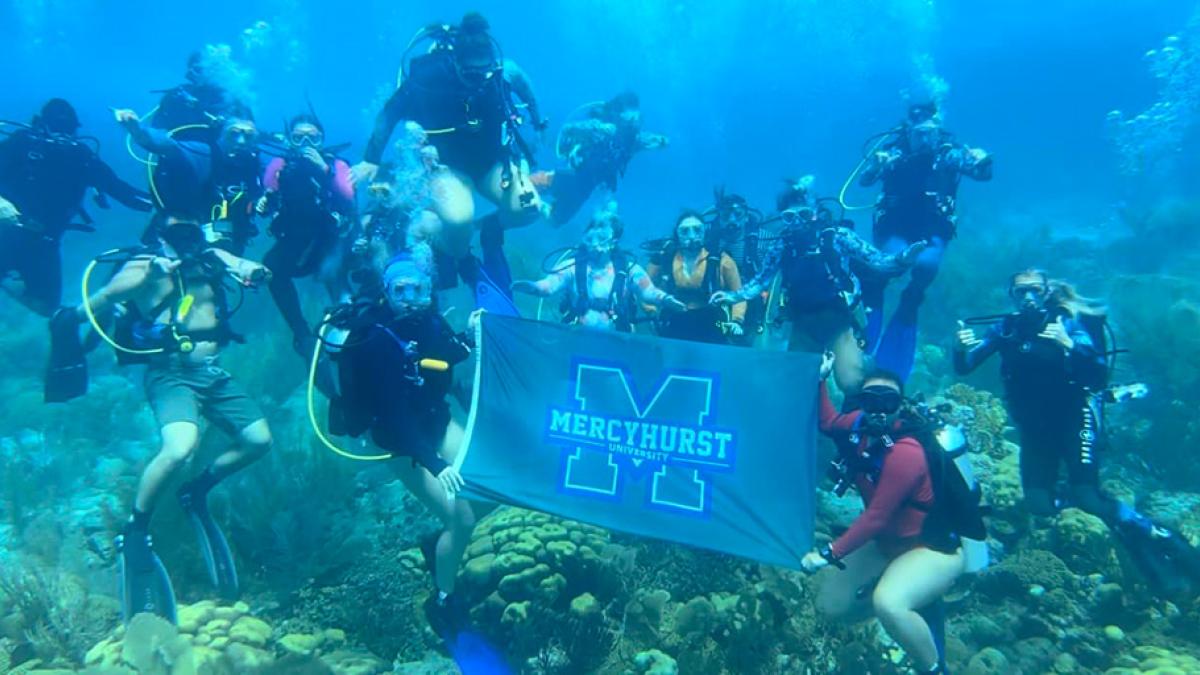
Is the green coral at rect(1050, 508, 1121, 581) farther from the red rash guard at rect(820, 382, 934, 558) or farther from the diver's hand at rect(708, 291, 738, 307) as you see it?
the diver's hand at rect(708, 291, 738, 307)

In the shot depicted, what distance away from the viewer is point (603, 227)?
842cm

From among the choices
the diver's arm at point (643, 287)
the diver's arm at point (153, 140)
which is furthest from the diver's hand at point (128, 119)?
the diver's arm at point (643, 287)

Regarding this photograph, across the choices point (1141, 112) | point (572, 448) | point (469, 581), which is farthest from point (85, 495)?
point (1141, 112)

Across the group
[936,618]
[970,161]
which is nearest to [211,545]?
[936,618]

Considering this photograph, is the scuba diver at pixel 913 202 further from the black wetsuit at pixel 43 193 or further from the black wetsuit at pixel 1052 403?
the black wetsuit at pixel 43 193

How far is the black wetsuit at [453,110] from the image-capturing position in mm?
7429

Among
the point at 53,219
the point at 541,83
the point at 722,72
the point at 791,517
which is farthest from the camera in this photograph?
the point at 541,83

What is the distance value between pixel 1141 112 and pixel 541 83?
77.6 m

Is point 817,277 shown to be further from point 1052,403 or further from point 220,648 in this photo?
point 220,648

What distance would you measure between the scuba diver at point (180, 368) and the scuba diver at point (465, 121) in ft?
8.04

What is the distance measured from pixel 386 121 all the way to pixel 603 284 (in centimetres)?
343

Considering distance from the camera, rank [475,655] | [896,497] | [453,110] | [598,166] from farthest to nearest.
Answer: [598,166] → [453,110] → [475,655] → [896,497]

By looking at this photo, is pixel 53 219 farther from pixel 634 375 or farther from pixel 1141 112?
pixel 1141 112

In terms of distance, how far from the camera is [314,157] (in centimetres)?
766
